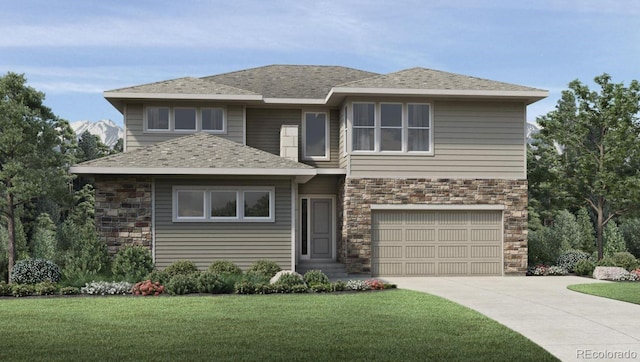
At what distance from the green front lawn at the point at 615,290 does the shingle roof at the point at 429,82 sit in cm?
635

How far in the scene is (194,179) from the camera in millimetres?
19844

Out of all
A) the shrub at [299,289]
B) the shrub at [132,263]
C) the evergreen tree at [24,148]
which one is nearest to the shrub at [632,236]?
the shrub at [299,289]

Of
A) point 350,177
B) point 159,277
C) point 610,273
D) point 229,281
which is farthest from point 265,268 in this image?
point 610,273

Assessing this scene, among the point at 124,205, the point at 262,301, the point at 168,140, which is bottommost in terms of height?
the point at 262,301

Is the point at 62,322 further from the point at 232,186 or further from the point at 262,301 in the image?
the point at 232,186

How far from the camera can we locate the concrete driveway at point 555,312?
32.4 feet

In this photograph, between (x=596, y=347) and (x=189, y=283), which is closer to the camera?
(x=596, y=347)

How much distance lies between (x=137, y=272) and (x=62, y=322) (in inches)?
255

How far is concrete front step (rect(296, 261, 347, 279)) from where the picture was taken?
21.4 metres

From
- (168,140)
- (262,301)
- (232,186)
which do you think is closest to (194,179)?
(232,186)

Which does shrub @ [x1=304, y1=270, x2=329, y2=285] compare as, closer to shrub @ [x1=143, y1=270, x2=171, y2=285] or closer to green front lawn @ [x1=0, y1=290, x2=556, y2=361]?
green front lawn @ [x1=0, y1=290, x2=556, y2=361]

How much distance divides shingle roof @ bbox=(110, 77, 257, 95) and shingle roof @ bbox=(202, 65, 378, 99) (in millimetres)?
1583

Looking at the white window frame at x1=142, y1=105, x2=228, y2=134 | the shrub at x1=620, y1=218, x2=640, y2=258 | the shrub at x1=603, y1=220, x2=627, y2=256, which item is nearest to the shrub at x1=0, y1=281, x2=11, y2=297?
the white window frame at x1=142, y1=105, x2=228, y2=134

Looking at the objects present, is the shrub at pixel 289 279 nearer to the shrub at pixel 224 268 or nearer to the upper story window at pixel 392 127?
the shrub at pixel 224 268
